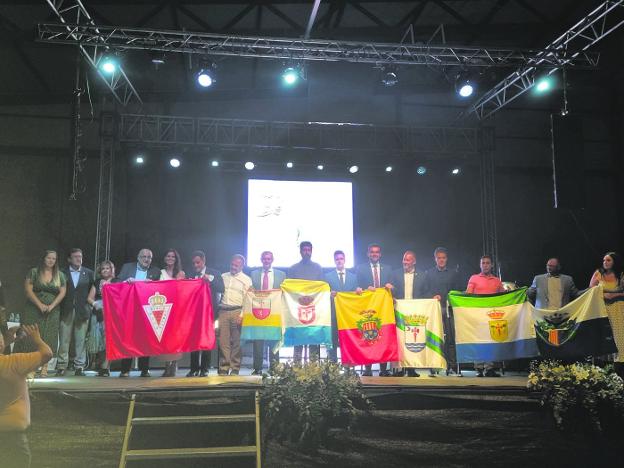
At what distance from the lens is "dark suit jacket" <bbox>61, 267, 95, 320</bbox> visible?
306 inches

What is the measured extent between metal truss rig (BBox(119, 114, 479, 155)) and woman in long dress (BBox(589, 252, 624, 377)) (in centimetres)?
522

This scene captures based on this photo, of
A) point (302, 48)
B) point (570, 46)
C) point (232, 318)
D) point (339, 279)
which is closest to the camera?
point (232, 318)

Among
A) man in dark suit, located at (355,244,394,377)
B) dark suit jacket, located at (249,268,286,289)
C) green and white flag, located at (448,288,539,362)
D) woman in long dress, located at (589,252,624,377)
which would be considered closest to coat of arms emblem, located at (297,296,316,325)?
dark suit jacket, located at (249,268,286,289)

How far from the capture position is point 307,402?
18.0 feet

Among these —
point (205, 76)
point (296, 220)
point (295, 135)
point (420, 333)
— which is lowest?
point (420, 333)

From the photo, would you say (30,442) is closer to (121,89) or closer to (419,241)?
(121,89)

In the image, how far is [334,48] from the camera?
1028 centimetres

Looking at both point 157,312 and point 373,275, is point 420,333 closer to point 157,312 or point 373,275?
point 373,275

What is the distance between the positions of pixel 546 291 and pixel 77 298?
21.5 ft

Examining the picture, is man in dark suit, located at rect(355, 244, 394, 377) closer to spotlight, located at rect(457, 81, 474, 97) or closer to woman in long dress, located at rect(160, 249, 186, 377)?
woman in long dress, located at rect(160, 249, 186, 377)

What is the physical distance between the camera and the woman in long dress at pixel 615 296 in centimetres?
726

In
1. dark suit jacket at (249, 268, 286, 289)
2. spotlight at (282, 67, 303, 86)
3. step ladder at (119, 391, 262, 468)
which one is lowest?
step ladder at (119, 391, 262, 468)

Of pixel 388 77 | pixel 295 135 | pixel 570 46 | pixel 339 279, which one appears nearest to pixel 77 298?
pixel 339 279

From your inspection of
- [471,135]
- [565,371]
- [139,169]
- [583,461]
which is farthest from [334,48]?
[583,461]
